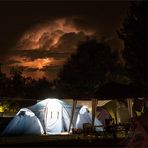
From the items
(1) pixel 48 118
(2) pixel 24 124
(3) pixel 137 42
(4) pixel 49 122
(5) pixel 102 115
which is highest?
(3) pixel 137 42

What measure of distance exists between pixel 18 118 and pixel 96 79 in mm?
30007

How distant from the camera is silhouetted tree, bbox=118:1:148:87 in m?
40.8

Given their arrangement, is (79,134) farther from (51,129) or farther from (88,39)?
(88,39)

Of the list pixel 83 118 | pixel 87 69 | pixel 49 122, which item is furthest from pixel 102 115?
pixel 87 69

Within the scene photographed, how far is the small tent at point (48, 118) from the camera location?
25.2 meters

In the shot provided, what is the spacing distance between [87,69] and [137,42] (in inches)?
593

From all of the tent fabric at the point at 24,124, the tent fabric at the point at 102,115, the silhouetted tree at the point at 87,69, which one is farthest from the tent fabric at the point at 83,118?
the silhouetted tree at the point at 87,69

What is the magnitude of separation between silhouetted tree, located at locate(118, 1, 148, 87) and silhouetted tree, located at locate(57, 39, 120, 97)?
10.1 meters

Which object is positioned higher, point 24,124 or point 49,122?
point 49,122

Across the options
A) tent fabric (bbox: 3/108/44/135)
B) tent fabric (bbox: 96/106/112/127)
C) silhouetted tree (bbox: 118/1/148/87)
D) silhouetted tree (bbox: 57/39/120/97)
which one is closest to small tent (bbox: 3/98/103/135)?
tent fabric (bbox: 3/108/44/135)

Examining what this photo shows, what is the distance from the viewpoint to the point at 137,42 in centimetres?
4172

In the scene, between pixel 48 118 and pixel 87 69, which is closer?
pixel 48 118

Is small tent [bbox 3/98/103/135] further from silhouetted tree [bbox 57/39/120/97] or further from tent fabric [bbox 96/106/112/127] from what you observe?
silhouetted tree [bbox 57/39/120/97]

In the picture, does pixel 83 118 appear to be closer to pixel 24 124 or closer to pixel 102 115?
pixel 102 115
